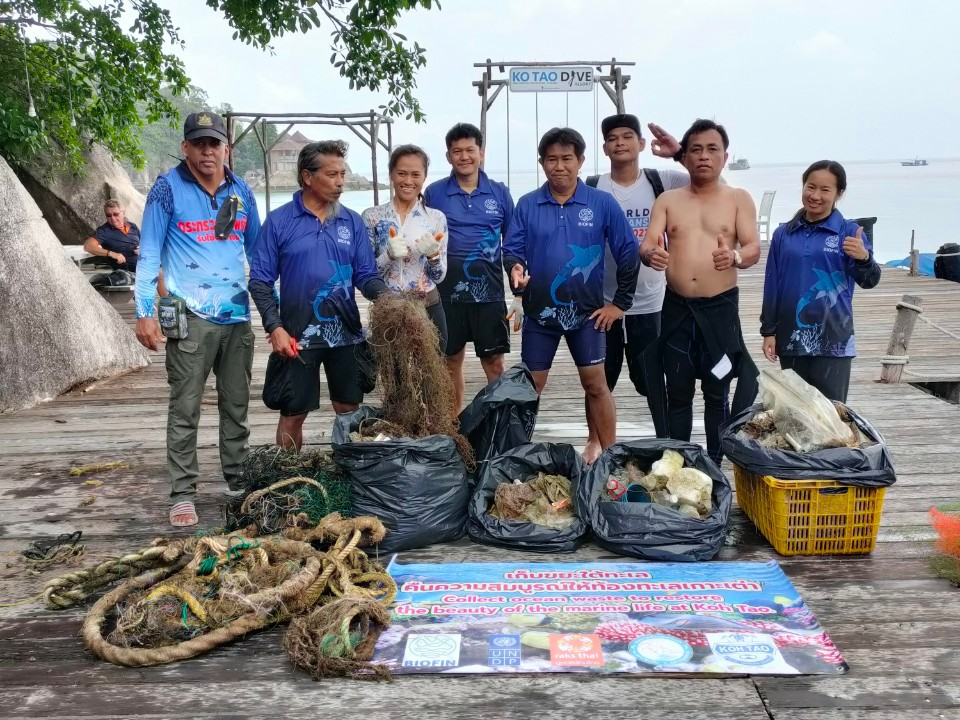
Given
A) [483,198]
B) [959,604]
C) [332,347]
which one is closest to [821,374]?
[959,604]

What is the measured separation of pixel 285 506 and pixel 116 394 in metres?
3.64

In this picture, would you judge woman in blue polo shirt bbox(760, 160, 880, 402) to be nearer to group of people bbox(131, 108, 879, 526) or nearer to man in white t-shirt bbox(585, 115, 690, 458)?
group of people bbox(131, 108, 879, 526)

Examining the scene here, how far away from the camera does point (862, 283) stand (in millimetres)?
3943

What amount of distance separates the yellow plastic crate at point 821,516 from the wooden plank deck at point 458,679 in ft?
0.23

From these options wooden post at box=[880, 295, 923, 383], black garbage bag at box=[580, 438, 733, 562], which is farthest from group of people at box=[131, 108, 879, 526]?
wooden post at box=[880, 295, 923, 383]

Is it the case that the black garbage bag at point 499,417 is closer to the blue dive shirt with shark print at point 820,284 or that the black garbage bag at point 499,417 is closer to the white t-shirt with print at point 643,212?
the white t-shirt with print at point 643,212

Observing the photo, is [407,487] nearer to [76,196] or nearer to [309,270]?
[309,270]

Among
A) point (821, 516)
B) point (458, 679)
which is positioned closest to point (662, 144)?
point (821, 516)

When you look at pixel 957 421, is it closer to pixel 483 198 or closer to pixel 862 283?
pixel 862 283

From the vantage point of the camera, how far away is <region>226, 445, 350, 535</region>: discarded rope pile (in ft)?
11.9

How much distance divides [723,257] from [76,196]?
12703 mm

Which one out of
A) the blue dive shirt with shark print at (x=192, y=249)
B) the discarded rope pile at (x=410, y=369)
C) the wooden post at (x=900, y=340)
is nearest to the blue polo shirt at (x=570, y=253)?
the discarded rope pile at (x=410, y=369)

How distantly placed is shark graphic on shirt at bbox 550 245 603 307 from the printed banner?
145 centimetres

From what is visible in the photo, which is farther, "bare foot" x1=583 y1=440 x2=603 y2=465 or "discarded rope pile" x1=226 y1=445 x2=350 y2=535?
"bare foot" x1=583 y1=440 x2=603 y2=465
